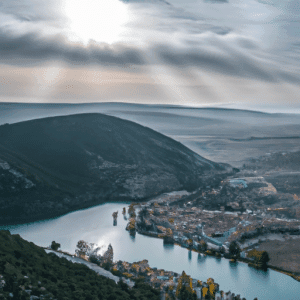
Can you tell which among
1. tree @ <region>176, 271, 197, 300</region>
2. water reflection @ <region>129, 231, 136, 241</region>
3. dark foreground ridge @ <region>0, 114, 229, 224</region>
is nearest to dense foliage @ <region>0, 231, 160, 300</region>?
tree @ <region>176, 271, 197, 300</region>

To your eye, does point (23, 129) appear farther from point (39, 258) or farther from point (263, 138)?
point (263, 138)

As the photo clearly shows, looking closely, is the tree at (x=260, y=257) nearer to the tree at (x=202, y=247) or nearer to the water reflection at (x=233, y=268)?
the water reflection at (x=233, y=268)

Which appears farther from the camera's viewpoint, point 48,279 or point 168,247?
point 168,247

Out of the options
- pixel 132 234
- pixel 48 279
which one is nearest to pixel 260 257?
pixel 132 234

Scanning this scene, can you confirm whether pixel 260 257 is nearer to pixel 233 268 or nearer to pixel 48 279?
pixel 233 268

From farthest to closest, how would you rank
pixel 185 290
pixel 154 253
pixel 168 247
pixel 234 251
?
pixel 168 247 → pixel 154 253 → pixel 234 251 → pixel 185 290

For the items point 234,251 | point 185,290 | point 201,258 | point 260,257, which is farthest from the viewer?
point 234,251

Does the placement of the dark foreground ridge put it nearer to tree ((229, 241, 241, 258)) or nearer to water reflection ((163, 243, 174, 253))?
water reflection ((163, 243, 174, 253))
